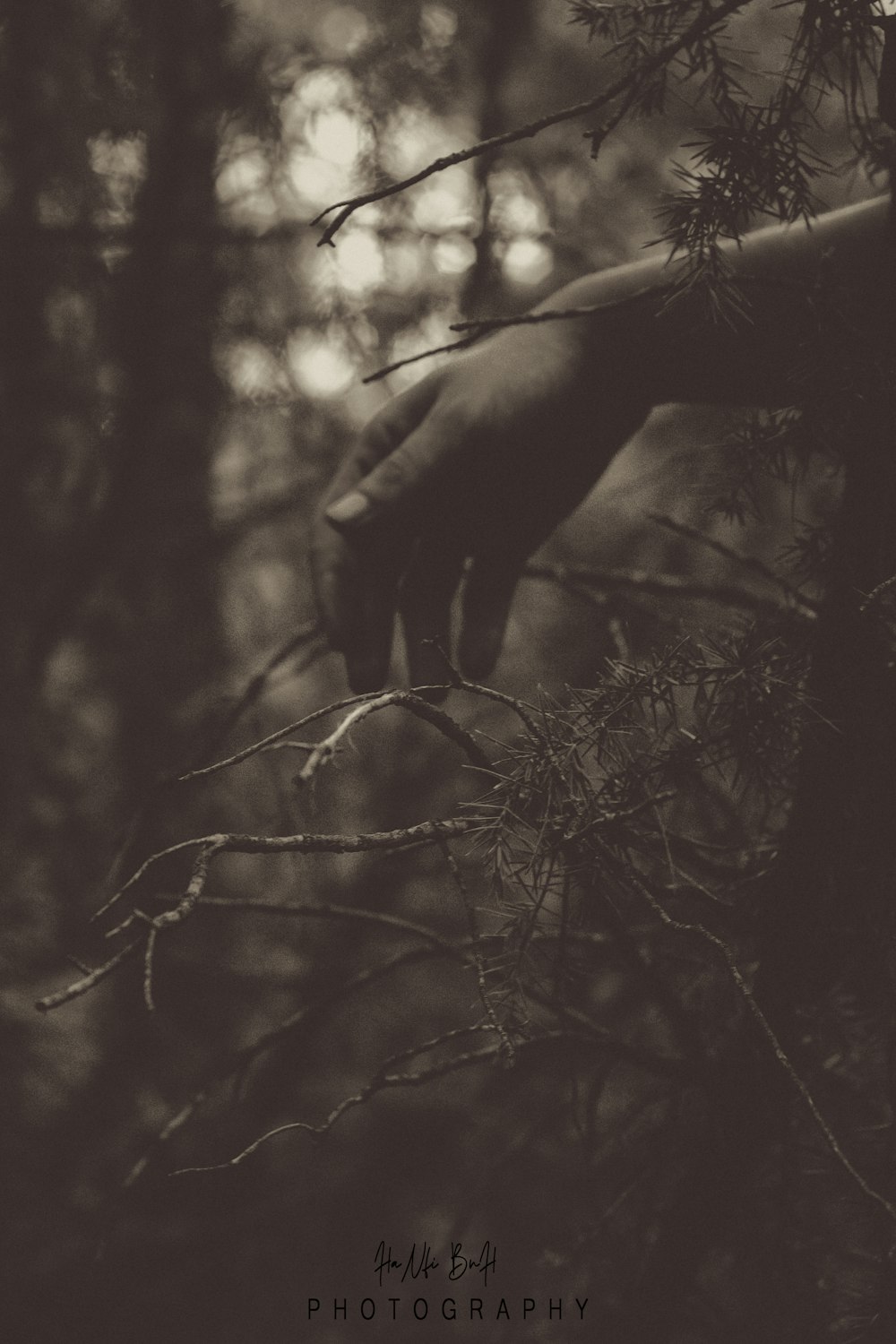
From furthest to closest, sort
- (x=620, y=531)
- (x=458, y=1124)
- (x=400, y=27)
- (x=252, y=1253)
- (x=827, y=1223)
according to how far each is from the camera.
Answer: (x=620, y=531), (x=400, y=27), (x=458, y=1124), (x=252, y=1253), (x=827, y=1223)

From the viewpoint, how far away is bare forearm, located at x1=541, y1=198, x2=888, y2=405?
700 millimetres

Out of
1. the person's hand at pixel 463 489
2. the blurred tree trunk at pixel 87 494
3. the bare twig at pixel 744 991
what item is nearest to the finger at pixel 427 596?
the person's hand at pixel 463 489

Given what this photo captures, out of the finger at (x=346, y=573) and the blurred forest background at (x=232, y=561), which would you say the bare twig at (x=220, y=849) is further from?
the blurred forest background at (x=232, y=561)

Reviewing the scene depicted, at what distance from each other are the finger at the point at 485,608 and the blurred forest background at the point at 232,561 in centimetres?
43

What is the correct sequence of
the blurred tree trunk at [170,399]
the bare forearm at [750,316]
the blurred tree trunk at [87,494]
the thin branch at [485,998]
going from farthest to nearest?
the blurred tree trunk at [170,399], the blurred tree trunk at [87,494], the bare forearm at [750,316], the thin branch at [485,998]

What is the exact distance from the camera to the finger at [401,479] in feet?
2.43

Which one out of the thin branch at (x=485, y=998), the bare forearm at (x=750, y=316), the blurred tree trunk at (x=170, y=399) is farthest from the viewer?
the blurred tree trunk at (x=170, y=399)

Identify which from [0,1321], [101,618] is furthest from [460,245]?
[0,1321]

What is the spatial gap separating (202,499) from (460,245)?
675 millimetres

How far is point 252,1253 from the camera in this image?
1.42 metres

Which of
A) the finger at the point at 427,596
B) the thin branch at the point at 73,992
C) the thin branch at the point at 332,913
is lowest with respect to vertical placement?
the thin branch at the point at 73,992

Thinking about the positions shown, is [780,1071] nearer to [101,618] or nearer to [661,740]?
[661,740]

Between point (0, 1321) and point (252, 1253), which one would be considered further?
point (252, 1253)

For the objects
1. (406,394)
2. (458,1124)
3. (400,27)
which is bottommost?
Result: (458,1124)
